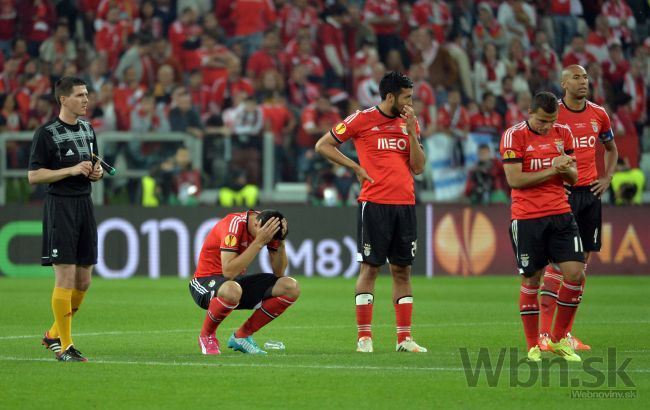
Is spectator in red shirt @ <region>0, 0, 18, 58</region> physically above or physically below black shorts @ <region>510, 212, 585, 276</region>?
above

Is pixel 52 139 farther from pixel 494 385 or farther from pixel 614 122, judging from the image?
pixel 614 122

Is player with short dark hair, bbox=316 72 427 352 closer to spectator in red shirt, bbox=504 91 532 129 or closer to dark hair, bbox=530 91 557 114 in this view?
dark hair, bbox=530 91 557 114

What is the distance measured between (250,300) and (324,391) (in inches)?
99.4

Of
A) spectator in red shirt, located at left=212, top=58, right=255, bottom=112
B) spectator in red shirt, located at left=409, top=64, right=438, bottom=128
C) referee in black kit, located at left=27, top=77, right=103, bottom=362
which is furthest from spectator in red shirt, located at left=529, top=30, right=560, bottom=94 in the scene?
referee in black kit, located at left=27, top=77, right=103, bottom=362

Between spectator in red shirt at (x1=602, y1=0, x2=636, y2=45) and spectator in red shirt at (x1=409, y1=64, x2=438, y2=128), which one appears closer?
spectator in red shirt at (x1=409, y1=64, x2=438, y2=128)

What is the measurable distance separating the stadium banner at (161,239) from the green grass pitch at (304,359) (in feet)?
11.3

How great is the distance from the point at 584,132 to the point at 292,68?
13.5 metres

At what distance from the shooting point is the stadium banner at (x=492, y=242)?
2212 cm

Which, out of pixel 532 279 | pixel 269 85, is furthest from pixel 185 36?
pixel 532 279

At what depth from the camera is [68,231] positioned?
10.1 m

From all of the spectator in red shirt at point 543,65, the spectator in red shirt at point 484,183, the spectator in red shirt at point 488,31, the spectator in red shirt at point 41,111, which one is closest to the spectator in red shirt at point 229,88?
the spectator in red shirt at point 41,111

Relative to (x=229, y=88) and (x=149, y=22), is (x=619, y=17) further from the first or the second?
(x=149, y=22)

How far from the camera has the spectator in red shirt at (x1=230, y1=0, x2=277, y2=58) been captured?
83.5 ft

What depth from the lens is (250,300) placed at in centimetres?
1084
